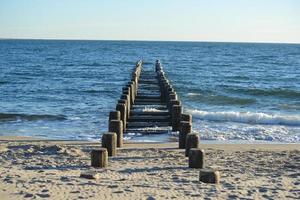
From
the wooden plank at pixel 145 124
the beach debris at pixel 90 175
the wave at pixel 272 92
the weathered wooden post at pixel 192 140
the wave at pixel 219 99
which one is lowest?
the wave at pixel 219 99

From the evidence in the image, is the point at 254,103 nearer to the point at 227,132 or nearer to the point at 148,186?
the point at 227,132

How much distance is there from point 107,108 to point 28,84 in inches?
494

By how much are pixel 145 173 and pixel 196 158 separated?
1.02m

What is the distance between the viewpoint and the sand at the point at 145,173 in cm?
745

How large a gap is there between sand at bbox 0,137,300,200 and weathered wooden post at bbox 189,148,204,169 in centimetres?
16

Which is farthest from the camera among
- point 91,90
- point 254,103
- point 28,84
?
point 28,84

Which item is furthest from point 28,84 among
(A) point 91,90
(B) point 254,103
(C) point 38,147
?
(C) point 38,147

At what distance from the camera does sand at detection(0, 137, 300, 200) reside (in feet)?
24.4

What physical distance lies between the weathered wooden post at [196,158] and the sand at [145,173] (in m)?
0.16

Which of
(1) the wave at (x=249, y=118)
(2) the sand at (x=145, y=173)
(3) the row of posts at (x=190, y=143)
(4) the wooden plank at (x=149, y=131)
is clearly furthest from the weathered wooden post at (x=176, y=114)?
(1) the wave at (x=249, y=118)

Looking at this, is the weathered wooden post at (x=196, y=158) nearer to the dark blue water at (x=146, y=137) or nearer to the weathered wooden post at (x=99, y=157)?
the weathered wooden post at (x=99, y=157)

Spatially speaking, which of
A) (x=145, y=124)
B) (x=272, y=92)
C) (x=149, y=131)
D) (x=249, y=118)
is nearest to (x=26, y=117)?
(x=145, y=124)

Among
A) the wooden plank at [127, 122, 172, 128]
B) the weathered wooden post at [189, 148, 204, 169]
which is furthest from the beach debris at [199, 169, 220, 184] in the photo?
the wooden plank at [127, 122, 172, 128]

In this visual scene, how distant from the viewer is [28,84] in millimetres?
32469
